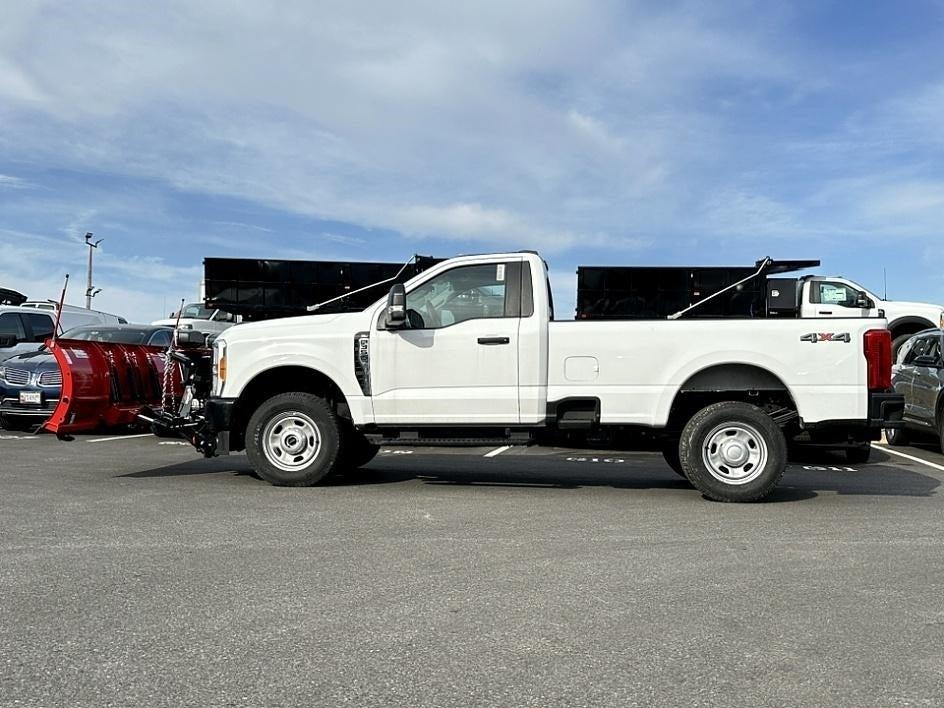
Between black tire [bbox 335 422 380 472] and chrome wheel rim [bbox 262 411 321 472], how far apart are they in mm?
275

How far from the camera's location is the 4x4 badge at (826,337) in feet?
25.1

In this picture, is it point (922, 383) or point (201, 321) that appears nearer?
point (922, 383)

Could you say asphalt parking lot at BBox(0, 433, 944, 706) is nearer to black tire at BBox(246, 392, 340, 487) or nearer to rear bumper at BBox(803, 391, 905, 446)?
black tire at BBox(246, 392, 340, 487)

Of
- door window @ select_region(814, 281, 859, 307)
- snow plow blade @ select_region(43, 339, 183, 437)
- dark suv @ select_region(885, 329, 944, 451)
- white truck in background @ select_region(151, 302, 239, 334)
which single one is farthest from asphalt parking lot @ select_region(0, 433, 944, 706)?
door window @ select_region(814, 281, 859, 307)

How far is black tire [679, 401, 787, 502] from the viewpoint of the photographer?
7.61 meters

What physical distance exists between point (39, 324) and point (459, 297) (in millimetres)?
A: 11939

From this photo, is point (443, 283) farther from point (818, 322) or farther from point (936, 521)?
point (936, 521)

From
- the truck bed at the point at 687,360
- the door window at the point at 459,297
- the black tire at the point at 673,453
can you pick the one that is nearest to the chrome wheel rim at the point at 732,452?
the truck bed at the point at 687,360

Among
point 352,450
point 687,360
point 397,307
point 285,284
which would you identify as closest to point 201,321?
point 285,284

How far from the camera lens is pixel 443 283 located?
27.2 feet

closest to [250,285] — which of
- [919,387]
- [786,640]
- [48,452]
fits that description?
[48,452]

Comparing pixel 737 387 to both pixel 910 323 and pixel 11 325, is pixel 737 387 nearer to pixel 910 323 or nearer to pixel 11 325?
pixel 11 325

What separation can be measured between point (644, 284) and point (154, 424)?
861 centimetres

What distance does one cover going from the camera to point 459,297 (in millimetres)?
8266
